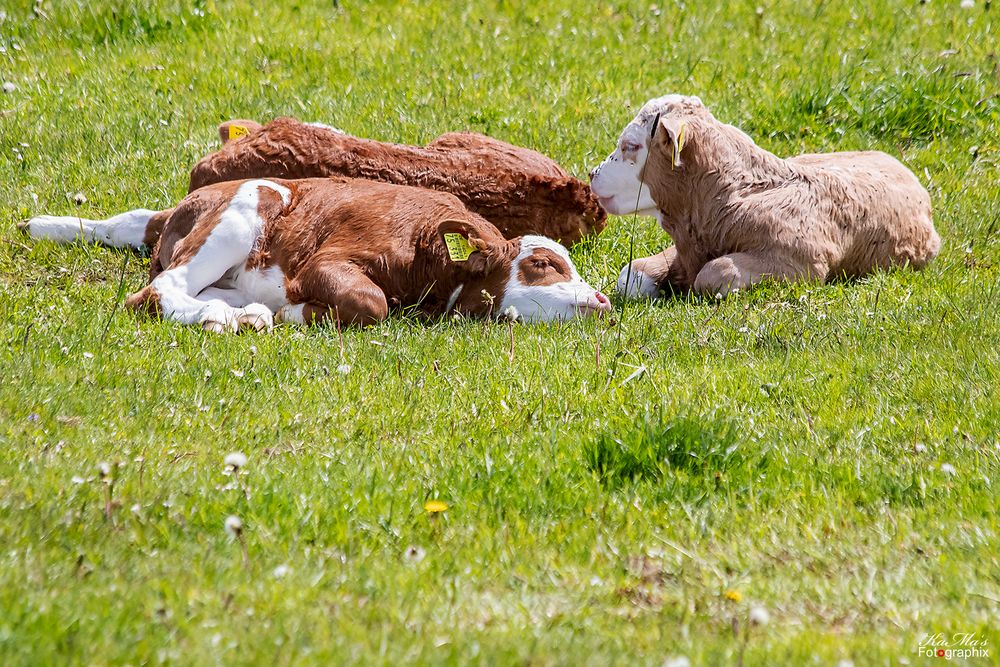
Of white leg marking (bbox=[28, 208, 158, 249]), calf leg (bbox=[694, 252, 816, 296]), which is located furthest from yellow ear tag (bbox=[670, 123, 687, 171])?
white leg marking (bbox=[28, 208, 158, 249])

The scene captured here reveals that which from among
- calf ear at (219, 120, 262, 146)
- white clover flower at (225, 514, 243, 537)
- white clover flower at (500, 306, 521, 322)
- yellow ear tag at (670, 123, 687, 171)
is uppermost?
yellow ear tag at (670, 123, 687, 171)

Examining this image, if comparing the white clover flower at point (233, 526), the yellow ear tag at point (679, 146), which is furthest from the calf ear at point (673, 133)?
the white clover flower at point (233, 526)

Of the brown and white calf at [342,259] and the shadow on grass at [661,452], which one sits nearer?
the shadow on grass at [661,452]

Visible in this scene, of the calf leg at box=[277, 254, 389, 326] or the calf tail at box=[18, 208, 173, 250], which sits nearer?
the calf leg at box=[277, 254, 389, 326]

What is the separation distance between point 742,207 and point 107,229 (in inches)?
151

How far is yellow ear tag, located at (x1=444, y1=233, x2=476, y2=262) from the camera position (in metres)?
6.29

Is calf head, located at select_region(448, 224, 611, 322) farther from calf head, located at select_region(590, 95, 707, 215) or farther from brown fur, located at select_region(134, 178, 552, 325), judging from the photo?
calf head, located at select_region(590, 95, 707, 215)

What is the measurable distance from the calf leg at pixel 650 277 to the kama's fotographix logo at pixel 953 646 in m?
3.66

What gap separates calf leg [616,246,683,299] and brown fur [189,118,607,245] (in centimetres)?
64

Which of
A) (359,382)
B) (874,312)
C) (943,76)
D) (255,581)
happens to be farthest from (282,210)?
(943,76)

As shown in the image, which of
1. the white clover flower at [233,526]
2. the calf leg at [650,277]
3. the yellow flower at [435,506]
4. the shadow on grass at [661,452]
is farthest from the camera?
the calf leg at [650,277]

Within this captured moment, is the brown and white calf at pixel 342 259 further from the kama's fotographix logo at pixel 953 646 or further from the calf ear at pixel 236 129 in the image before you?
the kama's fotographix logo at pixel 953 646

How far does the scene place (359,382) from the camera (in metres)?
4.96

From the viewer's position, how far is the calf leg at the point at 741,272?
20.2 feet
